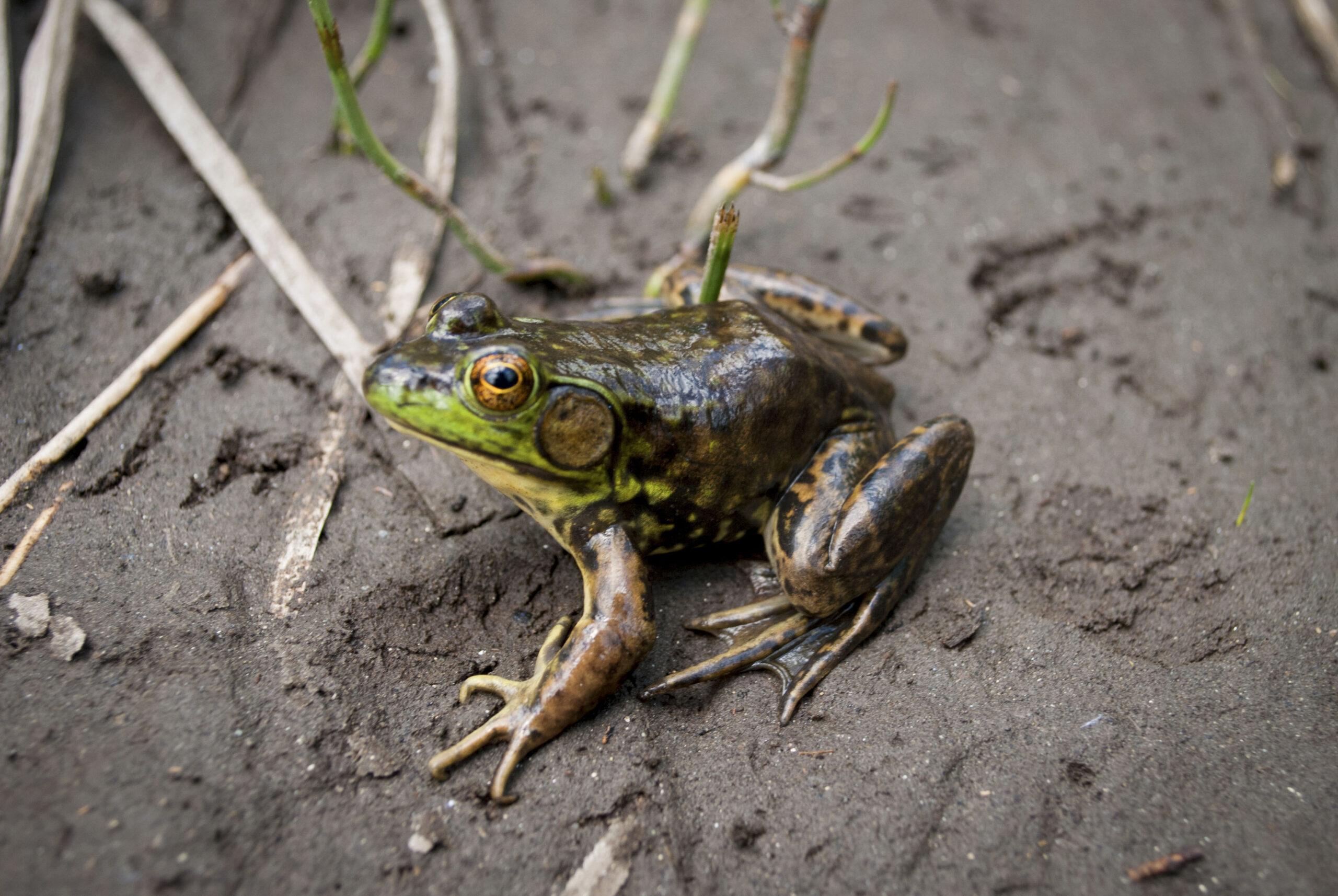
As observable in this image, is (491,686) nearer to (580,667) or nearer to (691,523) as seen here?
(580,667)

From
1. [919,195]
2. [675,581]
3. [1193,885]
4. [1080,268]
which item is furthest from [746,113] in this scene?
[1193,885]

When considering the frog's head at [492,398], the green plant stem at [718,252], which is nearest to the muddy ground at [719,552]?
the frog's head at [492,398]

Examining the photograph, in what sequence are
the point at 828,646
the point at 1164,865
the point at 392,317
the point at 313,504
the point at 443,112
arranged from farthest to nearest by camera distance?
the point at 443,112, the point at 392,317, the point at 313,504, the point at 828,646, the point at 1164,865

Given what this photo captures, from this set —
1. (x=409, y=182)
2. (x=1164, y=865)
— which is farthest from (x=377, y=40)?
(x=1164, y=865)

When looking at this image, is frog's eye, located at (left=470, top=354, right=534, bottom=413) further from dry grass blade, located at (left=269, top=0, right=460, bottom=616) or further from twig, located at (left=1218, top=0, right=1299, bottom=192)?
twig, located at (left=1218, top=0, right=1299, bottom=192)

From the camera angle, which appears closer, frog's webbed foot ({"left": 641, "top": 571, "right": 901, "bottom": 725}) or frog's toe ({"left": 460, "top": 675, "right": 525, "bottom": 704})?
frog's toe ({"left": 460, "top": 675, "right": 525, "bottom": 704})

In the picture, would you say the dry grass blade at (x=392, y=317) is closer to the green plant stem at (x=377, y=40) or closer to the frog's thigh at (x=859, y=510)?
the green plant stem at (x=377, y=40)

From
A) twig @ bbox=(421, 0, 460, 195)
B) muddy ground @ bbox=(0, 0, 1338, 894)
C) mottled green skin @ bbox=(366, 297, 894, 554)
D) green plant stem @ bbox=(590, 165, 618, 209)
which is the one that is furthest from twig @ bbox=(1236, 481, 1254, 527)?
twig @ bbox=(421, 0, 460, 195)
